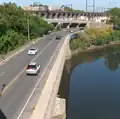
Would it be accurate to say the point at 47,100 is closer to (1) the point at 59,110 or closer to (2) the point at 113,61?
(1) the point at 59,110

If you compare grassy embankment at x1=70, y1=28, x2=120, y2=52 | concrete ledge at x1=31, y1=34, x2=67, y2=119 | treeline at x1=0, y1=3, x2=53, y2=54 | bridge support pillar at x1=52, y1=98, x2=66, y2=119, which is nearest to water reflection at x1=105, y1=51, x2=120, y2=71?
grassy embankment at x1=70, y1=28, x2=120, y2=52

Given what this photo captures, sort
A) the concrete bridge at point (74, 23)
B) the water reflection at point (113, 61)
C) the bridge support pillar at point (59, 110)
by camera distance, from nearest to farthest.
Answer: the bridge support pillar at point (59, 110), the water reflection at point (113, 61), the concrete bridge at point (74, 23)

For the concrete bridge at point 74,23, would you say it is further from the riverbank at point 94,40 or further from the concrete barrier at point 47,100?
the concrete barrier at point 47,100

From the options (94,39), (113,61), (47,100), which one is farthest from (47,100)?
(94,39)

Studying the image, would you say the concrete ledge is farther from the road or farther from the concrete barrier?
the road

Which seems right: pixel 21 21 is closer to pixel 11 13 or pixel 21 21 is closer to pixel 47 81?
pixel 11 13

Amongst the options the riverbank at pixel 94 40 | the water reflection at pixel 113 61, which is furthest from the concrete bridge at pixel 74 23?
the water reflection at pixel 113 61

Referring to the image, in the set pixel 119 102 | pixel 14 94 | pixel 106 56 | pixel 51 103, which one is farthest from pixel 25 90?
pixel 106 56
